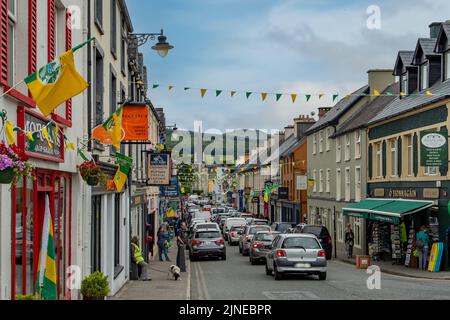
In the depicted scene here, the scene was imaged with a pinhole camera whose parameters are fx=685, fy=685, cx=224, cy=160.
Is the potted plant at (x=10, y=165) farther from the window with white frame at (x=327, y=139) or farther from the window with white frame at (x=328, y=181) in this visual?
the window with white frame at (x=328, y=181)

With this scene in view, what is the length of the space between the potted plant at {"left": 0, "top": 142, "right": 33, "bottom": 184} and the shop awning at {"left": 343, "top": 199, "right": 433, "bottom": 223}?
22.8 meters

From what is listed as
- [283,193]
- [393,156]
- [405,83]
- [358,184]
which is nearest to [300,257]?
[393,156]

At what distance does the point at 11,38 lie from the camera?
30.4ft

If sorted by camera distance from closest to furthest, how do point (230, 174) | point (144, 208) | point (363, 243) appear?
point (144, 208) < point (363, 243) < point (230, 174)

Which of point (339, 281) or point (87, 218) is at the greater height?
point (87, 218)

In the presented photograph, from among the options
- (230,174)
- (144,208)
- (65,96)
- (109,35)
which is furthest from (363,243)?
(230,174)

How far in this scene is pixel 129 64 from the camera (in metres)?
24.9

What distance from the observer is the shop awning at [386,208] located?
28194mm

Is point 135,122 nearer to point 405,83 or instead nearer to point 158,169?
point 158,169

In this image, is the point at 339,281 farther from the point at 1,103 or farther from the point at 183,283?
the point at 1,103

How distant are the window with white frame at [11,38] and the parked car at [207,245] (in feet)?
82.4

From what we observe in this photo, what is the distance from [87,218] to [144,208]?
17166 mm

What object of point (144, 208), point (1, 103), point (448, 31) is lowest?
point (144, 208)

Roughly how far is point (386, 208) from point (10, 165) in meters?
26.0
